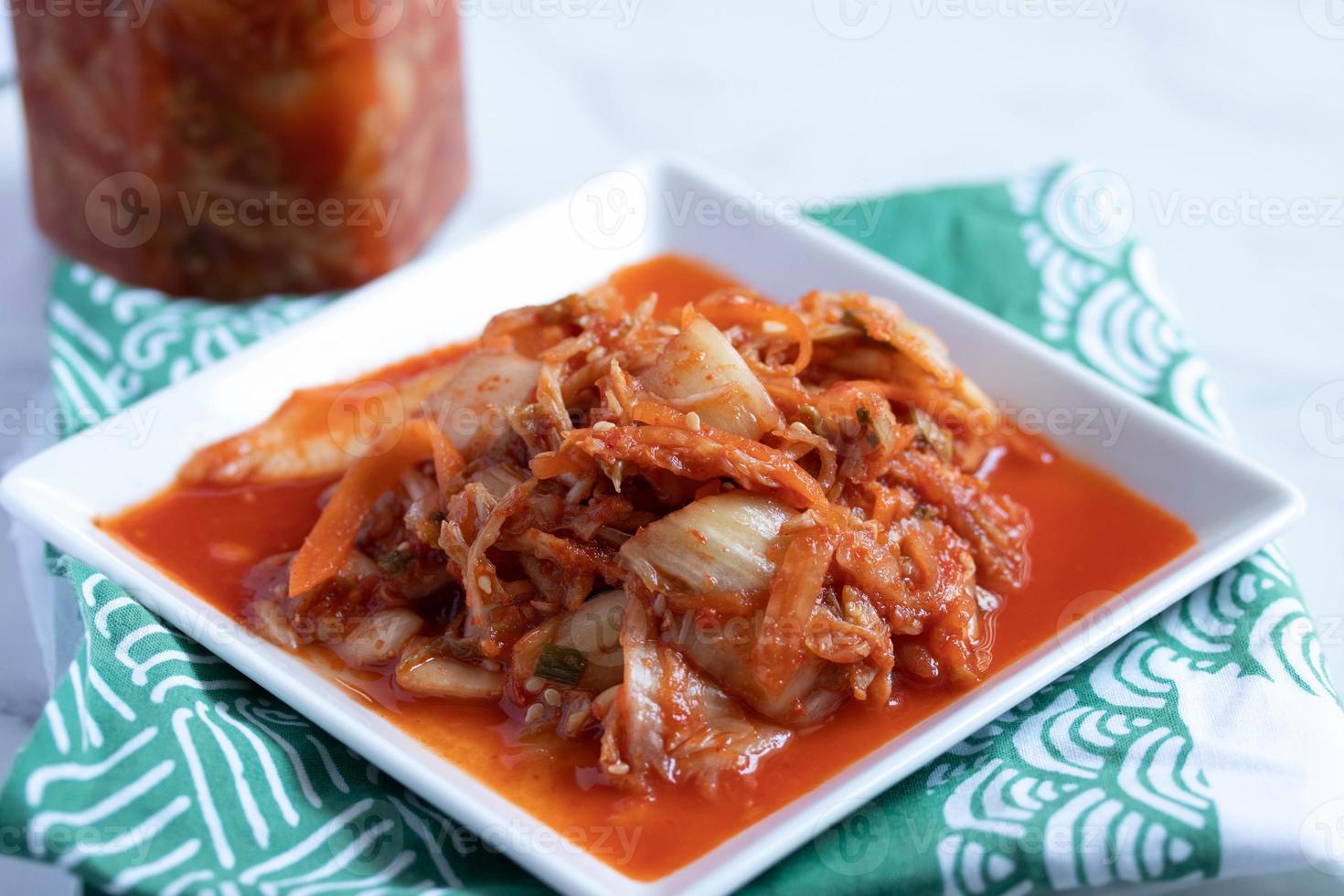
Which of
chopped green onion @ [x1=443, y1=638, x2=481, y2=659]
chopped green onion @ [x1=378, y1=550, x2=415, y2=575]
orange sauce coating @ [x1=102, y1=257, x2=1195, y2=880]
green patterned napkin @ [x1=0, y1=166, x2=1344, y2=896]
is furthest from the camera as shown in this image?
chopped green onion @ [x1=378, y1=550, x2=415, y2=575]

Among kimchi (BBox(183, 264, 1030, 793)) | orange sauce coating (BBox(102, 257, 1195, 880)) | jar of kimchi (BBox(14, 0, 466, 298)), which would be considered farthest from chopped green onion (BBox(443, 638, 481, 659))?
jar of kimchi (BBox(14, 0, 466, 298))

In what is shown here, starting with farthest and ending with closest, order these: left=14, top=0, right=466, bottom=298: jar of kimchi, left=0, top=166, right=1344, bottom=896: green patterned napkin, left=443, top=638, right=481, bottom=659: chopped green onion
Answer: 1. left=14, top=0, right=466, bottom=298: jar of kimchi
2. left=443, top=638, right=481, bottom=659: chopped green onion
3. left=0, top=166, right=1344, bottom=896: green patterned napkin

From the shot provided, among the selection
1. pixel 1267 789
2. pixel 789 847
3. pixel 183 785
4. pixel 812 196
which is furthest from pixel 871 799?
pixel 812 196

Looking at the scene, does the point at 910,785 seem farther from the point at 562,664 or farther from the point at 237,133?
the point at 237,133

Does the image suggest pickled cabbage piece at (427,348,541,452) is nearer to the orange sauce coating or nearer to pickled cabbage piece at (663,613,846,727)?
the orange sauce coating

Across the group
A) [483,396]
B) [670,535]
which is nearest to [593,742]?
[670,535]

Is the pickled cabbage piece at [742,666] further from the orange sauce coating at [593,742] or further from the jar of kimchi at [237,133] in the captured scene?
the jar of kimchi at [237,133]

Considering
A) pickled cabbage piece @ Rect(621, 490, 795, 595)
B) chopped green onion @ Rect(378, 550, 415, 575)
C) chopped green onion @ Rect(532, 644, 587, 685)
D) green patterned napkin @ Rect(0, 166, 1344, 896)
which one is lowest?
green patterned napkin @ Rect(0, 166, 1344, 896)
